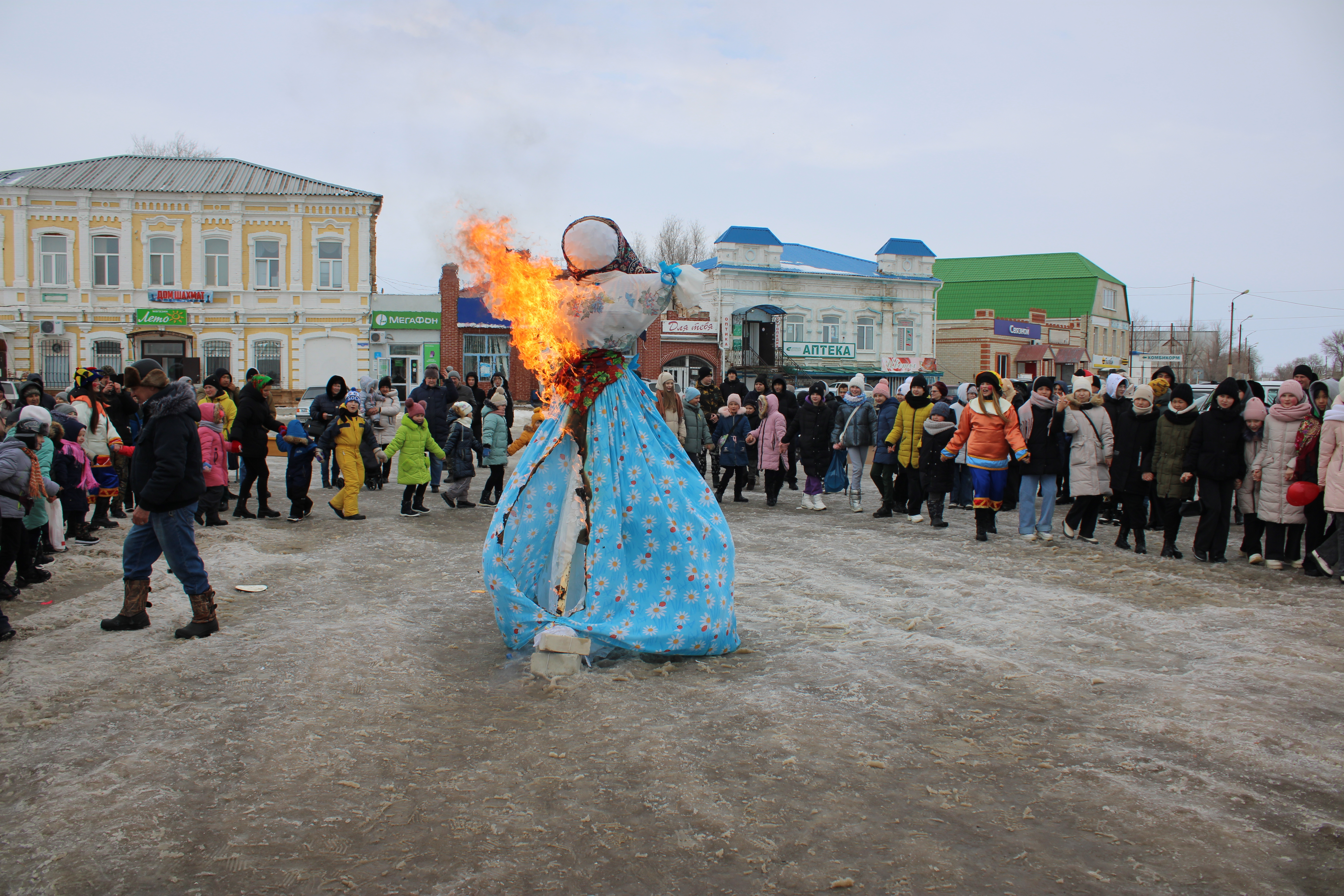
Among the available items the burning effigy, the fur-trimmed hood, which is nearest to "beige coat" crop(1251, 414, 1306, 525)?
the burning effigy

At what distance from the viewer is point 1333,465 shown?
7.58m

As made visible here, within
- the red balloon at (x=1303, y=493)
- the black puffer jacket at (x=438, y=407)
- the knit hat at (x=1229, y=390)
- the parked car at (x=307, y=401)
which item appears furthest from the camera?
the parked car at (x=307, y=401)

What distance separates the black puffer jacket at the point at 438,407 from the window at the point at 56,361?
2560 centimetres

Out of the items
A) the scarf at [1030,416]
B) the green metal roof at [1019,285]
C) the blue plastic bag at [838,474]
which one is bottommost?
the blue plastic bag at [838,474]

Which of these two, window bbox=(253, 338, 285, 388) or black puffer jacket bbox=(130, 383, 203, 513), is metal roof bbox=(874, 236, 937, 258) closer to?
window bbox=(253, 338, 285, 388)

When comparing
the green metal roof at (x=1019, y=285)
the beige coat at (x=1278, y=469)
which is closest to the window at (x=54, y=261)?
the beige coat at (x=1278, y=469)

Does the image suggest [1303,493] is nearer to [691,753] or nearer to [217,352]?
[691,753]

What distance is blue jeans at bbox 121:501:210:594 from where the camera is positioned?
18.3 feet

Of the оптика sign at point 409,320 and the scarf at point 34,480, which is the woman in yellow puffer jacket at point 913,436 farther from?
the оптика sign at point 409,320

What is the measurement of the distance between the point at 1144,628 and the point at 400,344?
33.8 m

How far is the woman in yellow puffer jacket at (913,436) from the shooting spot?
1109cm

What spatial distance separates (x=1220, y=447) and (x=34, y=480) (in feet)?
33.4

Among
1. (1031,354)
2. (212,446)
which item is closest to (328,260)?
(212,446)

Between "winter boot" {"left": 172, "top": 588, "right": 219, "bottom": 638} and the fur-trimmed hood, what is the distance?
1.16 metres
